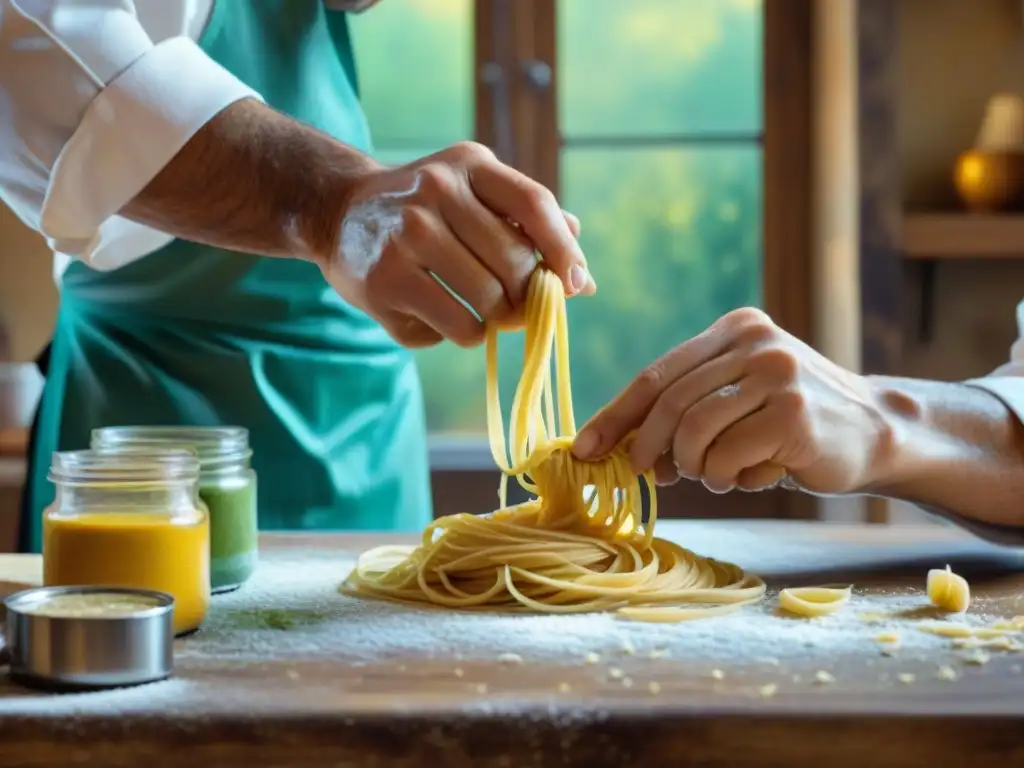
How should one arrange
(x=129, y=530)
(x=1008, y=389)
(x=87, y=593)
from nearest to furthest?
1. (x=87, y=593)
2. (x=129, y=530)
3. (x=1008, y=389)

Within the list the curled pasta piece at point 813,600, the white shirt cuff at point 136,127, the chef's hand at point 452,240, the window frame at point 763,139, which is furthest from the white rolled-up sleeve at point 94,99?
the window frame at point 763,139

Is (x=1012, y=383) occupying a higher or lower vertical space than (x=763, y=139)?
lower

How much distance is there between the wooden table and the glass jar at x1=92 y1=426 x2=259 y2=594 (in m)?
0.13

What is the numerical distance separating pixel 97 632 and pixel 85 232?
741mm

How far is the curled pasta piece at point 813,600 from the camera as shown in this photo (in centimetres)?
158

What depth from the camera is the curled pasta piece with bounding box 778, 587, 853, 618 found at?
1.58 metres

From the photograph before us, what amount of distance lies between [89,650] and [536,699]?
41 centimetres

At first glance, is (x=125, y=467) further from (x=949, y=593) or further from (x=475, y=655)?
(x=949, y=593)

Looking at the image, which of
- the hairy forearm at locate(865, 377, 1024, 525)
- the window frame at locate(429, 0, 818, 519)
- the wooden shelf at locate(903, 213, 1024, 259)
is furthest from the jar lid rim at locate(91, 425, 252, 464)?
the wooden shelf at locate(903, 213, 1024, 259)

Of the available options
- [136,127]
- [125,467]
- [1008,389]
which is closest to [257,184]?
[136,127]

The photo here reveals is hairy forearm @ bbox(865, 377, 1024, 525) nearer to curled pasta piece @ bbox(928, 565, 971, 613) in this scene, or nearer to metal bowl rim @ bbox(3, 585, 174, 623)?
curled pasta piece @ bbox(928, 565, 971, 613)

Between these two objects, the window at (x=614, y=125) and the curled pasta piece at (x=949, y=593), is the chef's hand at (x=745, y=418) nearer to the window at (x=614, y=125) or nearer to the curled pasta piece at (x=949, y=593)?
the curled pasta piece at (x=949, y=593)

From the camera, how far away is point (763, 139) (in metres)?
3.77

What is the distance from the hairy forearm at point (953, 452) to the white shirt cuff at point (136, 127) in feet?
3.17
